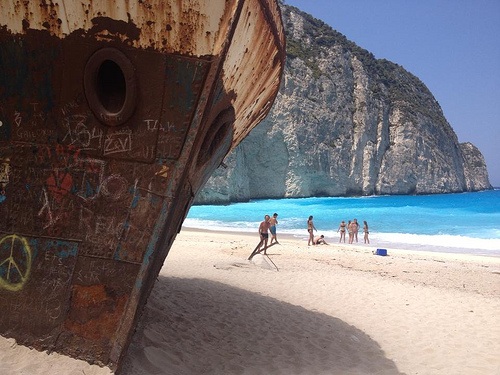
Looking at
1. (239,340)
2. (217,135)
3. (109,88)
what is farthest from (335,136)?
(109,88)

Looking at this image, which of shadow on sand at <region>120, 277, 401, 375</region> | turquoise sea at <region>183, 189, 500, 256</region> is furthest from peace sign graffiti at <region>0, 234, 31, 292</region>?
turquoise sea at <region>183, 189, 500, 256</region>

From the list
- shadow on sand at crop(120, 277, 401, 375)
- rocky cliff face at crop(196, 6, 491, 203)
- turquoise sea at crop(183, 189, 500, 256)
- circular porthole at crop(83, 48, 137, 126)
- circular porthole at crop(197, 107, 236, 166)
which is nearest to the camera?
circular porthole at crop(83, 48, 137, 126)

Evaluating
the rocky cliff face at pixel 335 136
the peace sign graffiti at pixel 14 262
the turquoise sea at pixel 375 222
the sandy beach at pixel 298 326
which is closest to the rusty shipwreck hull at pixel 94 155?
the peace sign graffiti at pixel 14 262

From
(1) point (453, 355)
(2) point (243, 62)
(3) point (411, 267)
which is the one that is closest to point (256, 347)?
(1) point (453, 355)

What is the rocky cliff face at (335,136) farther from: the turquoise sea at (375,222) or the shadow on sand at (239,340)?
the shadow on sand at (239,340)

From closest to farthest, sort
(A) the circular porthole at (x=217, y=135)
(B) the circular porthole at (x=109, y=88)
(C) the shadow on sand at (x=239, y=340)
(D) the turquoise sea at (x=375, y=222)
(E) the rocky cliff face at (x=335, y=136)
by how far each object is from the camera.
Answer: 1. (B) the circular porthole at (x=109, y=88)
2. (A) the circular porthole at (x=217, y=135)
3. (C) the shadow on sand at (x=239, y=340)
4. (D) the turquoise sea at (x=375, y=222)
5. (E) the rocky cliff face at (x=335, y=136)

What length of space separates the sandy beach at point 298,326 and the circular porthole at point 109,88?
1654 millimetres

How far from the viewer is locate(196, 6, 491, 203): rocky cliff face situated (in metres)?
46.9

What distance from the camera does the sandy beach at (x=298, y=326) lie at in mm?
3834

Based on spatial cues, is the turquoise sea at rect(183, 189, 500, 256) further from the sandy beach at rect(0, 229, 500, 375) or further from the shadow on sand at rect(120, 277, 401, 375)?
the shadow on sand at rect(120, 277, 401, 375)

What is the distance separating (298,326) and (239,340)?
1159 millimetres

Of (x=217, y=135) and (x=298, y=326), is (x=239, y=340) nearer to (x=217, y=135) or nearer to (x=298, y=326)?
(x=298, y=326)

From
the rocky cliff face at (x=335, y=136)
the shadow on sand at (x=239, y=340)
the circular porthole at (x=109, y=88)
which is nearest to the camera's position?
the circular porthole at (x=109, y=88)

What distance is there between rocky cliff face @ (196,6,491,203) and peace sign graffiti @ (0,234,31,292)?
3886 centimetres
